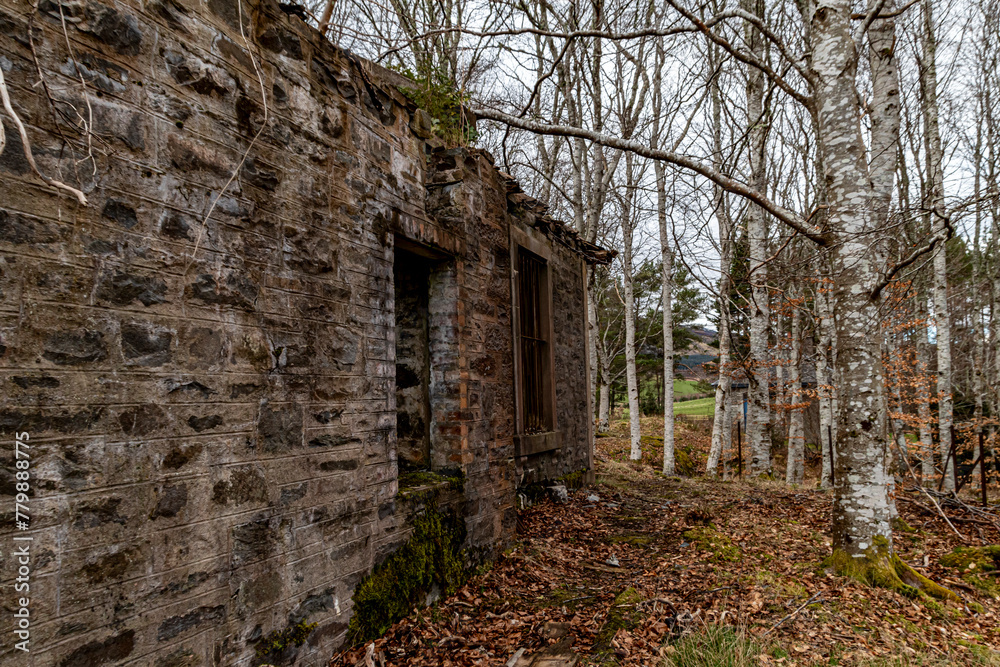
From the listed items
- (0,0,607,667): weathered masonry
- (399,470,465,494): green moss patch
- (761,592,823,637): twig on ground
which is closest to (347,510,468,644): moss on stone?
(0,0,607,667): weathered masonry

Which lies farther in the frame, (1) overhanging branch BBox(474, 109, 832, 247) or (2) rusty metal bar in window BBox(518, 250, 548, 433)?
(2) rusty metal bar in window BBox(518, 250, 548, 433)

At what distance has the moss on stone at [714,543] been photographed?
5.09m

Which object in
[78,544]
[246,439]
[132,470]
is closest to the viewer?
[78,544]

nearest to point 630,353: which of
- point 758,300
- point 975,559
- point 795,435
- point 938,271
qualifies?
point 758,300

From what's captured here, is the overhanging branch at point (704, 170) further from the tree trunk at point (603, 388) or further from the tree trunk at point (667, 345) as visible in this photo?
the tree trunk at point (603, 388)

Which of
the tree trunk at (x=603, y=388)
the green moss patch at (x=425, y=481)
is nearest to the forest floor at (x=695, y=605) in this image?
the green moss patch at (x=425, y=481)

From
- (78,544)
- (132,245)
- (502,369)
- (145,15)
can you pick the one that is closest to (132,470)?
(78,544)

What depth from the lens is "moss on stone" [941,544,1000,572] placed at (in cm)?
484

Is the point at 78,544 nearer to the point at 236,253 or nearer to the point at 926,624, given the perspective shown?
the point at 236,253

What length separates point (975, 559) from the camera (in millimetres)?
4953

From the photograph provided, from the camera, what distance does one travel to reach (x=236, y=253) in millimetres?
2701

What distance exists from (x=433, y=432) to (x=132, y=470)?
97.4 inches

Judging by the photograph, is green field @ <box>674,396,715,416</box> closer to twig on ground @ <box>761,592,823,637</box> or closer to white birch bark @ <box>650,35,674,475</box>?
white birch bark @ <box>650,35,674,475</box>

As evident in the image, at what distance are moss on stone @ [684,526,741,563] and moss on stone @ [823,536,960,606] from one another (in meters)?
0.93
